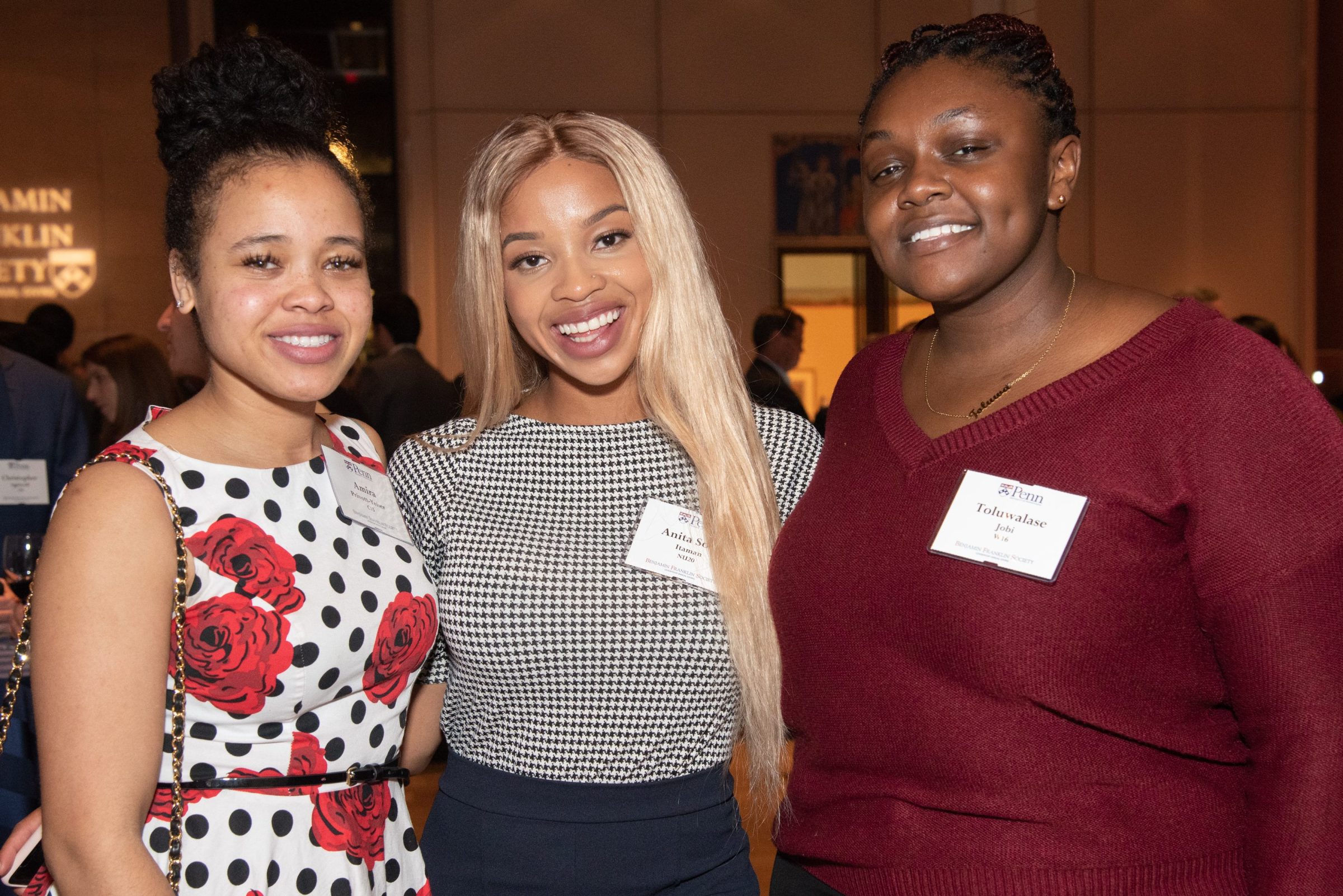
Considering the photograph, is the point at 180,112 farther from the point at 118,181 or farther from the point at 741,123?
the point at 118,181

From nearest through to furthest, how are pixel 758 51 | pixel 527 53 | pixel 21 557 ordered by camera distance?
pixel 21 557 < pixel 527 53 < pixel 758 51

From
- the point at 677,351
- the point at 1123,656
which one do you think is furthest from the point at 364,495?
the point at 1123,656

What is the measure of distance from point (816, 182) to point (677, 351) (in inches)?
277

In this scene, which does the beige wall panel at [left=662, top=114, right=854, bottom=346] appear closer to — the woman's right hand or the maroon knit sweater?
the maroon knit sweater

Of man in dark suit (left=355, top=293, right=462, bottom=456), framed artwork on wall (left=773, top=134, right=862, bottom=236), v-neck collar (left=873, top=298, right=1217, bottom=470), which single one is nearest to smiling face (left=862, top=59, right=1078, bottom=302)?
v-neck collar (left=873, top=298, right=1217, bottom=470)

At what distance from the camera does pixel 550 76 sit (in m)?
8.59

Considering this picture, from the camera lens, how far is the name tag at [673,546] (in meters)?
1.92

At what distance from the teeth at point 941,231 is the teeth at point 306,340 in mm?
868

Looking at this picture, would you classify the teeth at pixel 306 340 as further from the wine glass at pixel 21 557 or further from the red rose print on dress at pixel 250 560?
the wine glass at pixel 21 557

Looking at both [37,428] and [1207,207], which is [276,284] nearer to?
[37,428]

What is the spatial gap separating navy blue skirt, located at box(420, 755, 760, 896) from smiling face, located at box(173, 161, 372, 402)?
0.73m

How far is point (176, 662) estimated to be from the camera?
4.78 ft

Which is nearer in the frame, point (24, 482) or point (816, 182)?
→ point (24, 482)

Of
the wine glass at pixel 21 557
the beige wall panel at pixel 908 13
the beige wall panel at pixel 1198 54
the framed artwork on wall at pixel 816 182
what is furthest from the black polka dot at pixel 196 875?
the beige wall panel at pixel 1198 54
